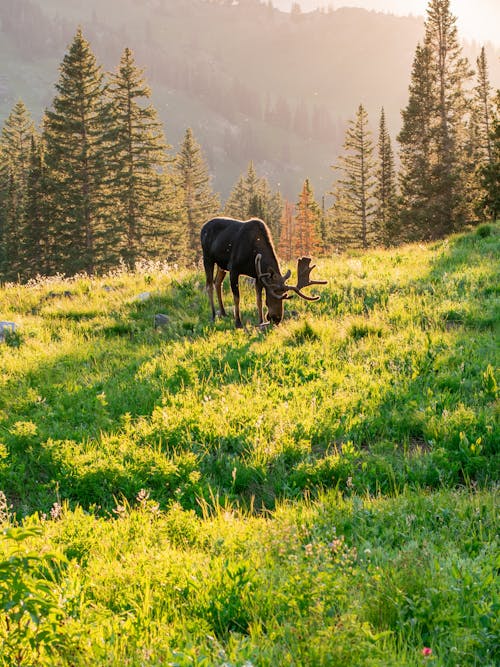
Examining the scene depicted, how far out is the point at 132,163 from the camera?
40.6 meters

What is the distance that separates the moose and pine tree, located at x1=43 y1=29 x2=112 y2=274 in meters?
27.8

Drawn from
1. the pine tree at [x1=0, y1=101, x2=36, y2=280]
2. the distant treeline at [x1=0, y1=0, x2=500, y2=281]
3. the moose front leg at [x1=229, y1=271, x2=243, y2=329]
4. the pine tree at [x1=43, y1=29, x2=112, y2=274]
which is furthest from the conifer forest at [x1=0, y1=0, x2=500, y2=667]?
the pine tree at [x1=0, y1=101, x2=36, y2=280]

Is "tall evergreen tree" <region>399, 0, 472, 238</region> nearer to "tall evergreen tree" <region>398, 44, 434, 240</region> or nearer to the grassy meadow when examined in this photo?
"tall evergreen tree" <region>398, 44, 434, 240</region>

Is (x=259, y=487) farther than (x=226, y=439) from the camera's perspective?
No

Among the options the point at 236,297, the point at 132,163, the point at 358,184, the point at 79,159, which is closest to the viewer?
the point at 236,297

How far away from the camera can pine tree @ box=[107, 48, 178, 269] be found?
3941 cm

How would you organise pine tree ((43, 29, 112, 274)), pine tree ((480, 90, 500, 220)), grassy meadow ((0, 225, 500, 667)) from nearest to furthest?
grassy meadow ((0, 225, 500, 667)) < pine tree ((480, 90, 500, 220)) < pine tree ((43, 29, 112, 274))

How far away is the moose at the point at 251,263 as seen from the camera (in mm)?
10242

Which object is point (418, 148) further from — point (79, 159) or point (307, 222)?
point (307, 222)

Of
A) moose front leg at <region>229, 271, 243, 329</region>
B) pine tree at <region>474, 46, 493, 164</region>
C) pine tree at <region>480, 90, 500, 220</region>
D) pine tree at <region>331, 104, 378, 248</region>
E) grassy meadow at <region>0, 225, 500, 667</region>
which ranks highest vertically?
pine tree at <region>474, 46, 493, 164</region>

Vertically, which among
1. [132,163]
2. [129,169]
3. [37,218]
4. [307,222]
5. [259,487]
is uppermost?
[132,163]

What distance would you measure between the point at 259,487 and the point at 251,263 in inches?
253

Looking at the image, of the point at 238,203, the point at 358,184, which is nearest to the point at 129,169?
the point at 358,184

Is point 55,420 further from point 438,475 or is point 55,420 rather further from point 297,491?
point 438,475
